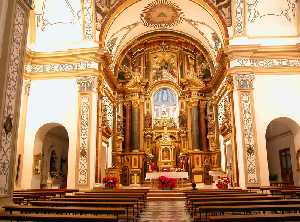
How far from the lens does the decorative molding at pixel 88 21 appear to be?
14867 mm

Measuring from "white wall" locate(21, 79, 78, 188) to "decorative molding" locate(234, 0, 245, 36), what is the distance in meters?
7.82

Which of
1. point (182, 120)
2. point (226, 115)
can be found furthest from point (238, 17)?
point (182, 120)

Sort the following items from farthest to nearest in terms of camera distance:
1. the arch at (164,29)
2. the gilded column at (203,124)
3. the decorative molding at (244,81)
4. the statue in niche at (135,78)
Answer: the statue in niche at (135,78), the gilded column at (203,124), the arch at (164,29), the decorative molding at (244,81)

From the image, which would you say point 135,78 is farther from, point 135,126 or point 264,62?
point 264,62

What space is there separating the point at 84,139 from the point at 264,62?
8584 mm

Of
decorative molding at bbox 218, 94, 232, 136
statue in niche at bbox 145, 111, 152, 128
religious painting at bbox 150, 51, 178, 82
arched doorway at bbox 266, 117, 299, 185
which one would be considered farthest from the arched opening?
arched doorway at bbox 266, 117, 299, 185

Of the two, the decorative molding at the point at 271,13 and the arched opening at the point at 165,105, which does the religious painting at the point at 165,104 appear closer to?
the arched opening at the point at 165,105

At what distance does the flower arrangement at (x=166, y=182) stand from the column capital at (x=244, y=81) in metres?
5.10

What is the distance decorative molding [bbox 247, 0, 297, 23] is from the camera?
48.2 feet

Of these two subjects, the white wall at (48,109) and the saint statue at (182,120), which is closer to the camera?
the white wall at (48,109)

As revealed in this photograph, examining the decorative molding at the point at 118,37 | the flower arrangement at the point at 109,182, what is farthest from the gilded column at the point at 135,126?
the flower arrangement at the point at 109,182

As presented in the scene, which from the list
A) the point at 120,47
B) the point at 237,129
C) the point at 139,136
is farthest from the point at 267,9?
the point at 139,136

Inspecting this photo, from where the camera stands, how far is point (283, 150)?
15.8 meters

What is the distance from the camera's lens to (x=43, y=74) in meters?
14.9
